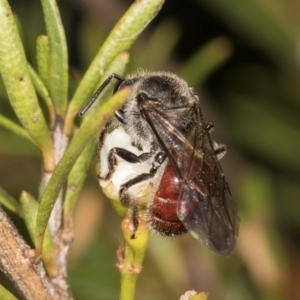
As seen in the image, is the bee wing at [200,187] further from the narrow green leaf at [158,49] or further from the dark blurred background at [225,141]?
the narrow green leaf at [158,49]

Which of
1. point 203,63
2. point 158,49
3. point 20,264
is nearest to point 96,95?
point 20,264

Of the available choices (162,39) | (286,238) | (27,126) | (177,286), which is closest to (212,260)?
(177,286)

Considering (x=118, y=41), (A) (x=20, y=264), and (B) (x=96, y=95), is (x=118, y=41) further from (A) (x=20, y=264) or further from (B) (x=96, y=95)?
(A) (x=20, y=264)

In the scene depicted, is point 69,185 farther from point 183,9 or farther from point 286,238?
point 183,9

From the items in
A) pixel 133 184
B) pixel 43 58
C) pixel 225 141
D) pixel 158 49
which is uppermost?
pixel 43 58

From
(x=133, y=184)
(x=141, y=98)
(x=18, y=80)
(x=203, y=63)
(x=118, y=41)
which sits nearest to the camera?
(x=18, y=80)

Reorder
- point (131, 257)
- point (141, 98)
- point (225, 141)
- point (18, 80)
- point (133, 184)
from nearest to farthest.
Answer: point (18, 80) < point (131, 257) < point (133, 184) < point (141, 98) < point (225, 141)
